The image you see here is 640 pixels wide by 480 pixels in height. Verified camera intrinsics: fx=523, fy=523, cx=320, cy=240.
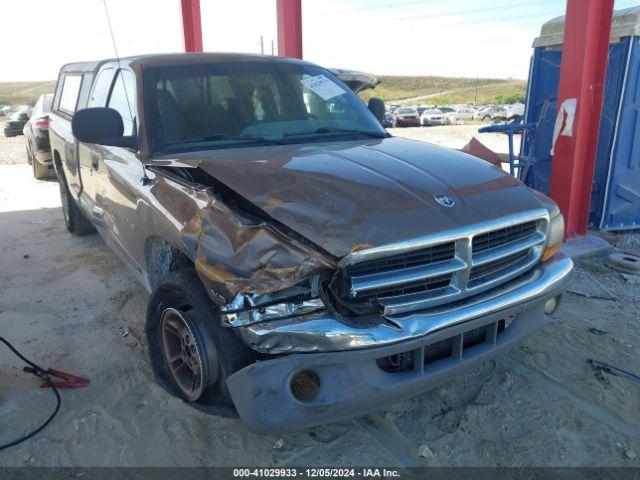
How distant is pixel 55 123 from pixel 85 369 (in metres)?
3.70

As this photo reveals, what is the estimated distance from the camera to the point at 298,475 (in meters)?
2.41

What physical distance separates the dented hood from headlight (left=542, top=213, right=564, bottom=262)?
174 mm

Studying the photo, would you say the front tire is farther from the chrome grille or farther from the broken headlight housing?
the chrome grille

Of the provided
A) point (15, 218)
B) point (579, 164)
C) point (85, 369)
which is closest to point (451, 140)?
point (579, 164)

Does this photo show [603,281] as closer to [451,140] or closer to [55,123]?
[55,123]

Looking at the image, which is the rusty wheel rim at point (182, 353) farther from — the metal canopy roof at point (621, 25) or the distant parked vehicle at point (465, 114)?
the distant parked vehicle at point (465, 114)

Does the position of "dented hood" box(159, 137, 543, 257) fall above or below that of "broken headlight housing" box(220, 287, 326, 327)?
above

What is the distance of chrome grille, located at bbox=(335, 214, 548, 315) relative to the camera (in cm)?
213

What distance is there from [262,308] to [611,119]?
544cm

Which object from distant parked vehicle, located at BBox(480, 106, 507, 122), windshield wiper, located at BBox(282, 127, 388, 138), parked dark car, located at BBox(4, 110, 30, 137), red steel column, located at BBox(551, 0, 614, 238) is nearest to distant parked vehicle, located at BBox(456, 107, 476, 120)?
distant parked vehicle, located at BBox(480, 106, 507, 122)

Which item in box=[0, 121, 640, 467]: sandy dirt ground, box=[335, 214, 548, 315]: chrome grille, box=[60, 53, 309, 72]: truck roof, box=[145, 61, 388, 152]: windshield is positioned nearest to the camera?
box=[335, 214, 548, 315]: chrome grille

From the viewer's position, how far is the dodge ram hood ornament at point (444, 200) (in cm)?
237

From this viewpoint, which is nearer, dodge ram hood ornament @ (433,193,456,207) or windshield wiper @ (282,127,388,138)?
dodge ram hood ornament @ (433,193,456,207)

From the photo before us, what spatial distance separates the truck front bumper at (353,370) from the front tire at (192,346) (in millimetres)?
186
